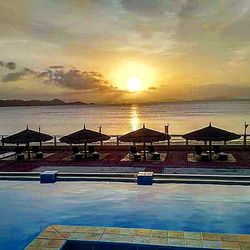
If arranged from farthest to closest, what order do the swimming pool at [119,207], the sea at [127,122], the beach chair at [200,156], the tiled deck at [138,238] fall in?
the sea at [127,122], the beach chair at [200,156], the swimming pool at [119,207], the tiled deck at [138,238]

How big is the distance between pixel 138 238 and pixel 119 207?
249 cm

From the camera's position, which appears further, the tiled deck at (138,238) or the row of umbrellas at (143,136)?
the row of umbrellas at (143,136)

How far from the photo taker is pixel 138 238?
18.4ft

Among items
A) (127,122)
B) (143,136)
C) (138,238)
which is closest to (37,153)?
(143,136)

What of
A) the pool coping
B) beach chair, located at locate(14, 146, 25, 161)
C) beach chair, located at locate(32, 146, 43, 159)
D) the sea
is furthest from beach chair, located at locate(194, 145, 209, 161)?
the sea

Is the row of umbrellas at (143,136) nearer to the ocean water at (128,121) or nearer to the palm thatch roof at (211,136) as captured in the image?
the palm thatch roof at (211,136)

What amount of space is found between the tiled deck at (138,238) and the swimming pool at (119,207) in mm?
913

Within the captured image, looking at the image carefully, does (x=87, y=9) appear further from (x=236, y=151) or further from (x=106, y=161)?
(x=236, y=151)

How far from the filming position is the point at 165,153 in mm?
16484

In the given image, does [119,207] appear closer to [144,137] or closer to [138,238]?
[138,238]

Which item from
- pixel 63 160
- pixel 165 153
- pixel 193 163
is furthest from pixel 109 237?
pixel 165 153

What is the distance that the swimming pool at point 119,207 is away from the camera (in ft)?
22.7

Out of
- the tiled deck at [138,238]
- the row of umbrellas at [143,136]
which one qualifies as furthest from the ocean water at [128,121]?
→ the tiled deck at [138,238]

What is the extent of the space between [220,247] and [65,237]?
8.09 feet
